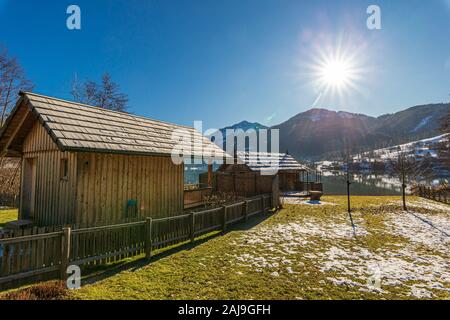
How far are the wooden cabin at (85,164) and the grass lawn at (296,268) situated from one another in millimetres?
2148

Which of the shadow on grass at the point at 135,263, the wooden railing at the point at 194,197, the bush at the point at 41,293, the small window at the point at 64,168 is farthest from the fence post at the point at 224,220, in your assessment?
the bush at the point at 41,293

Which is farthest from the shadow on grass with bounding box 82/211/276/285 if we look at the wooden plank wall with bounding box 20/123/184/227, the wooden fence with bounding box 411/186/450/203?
the wooden fence with bounding box 411/186/450/203

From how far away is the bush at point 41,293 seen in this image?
432 cm

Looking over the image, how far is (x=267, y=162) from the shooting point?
23.9 metres

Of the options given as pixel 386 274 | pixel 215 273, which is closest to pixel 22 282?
pixel 215 273

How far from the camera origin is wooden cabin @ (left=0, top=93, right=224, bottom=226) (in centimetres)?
777

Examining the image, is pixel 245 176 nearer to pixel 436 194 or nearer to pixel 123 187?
pixel 123 187

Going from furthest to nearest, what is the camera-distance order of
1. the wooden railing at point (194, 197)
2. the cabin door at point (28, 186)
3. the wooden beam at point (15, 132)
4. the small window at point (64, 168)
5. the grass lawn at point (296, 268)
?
1. the wooden railing at point (194, 197)
2. the cabin door at point (28, 186)
3. the wooden beam at point (15, 132)
4. the small window at point (64, 168)
5. the grass lawn at point (296, 268)

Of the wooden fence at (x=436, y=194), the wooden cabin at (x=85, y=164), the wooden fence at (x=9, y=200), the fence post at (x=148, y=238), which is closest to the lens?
the fence post at (x=148, y=238)

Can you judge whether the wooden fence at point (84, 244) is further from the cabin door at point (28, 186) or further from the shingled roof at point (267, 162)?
the shingled roof at point (267, 162)

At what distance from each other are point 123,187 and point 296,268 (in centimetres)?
688

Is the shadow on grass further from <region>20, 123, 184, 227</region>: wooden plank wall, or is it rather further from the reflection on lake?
the reflection on lake

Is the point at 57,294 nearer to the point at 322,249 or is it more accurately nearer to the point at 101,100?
the point at 322,249

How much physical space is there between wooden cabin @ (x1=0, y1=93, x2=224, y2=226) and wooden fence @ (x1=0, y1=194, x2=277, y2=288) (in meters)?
0.49
